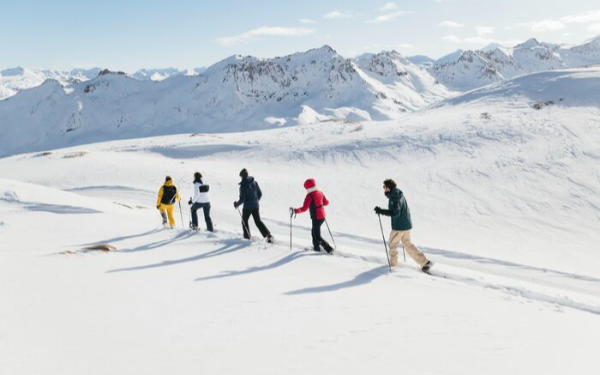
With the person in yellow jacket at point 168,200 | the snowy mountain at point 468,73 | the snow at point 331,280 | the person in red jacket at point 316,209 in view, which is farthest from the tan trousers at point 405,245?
the snowy mountain at point 468,73

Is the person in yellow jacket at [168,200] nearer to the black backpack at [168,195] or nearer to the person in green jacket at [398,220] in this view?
the black backpack at [168,195]

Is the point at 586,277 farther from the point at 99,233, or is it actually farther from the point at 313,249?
the point at 99,233

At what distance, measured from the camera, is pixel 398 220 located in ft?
27.2

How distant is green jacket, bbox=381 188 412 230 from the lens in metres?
8.17

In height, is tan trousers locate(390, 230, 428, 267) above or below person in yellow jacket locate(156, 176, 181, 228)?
below

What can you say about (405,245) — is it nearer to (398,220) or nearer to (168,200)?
(398,220)

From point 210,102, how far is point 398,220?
115784mm

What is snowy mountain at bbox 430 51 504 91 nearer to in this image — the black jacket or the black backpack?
the black backpack

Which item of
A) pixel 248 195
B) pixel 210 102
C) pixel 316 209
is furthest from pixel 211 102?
→ pixel 316 209

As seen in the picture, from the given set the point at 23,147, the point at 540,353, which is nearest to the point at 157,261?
the point at 540,353

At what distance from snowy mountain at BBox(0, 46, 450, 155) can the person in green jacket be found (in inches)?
3628

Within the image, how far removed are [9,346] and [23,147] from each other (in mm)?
126674

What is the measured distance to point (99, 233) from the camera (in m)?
11.2

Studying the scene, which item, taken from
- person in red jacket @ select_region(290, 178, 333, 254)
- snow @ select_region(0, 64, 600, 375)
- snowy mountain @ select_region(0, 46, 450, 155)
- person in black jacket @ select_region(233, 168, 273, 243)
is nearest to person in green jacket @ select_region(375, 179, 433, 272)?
snow @ select_region(0, 64, 600, 375)
